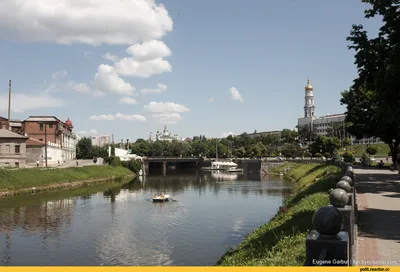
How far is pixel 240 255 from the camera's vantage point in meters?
18.6

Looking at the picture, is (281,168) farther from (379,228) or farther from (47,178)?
(379,228)

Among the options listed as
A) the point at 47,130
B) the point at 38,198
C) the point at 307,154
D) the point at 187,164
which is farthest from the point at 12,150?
the point at 307,154

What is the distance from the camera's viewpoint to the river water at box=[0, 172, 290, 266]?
82.9ft

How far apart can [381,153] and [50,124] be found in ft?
343

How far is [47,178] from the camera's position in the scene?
66688 mm

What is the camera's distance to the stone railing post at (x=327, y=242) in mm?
6535

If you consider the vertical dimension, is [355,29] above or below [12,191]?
above

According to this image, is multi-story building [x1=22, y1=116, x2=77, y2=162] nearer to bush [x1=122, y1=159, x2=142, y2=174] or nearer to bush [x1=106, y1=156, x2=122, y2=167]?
bush [x1=106, y1=156, x2=122, y2=167]

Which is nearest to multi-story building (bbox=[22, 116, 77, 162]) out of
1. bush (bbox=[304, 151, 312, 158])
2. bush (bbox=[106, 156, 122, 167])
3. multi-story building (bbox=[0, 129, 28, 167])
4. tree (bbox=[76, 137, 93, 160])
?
bush (bbox=[106, 156, 122, 167])

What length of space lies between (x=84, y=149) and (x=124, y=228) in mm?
121247

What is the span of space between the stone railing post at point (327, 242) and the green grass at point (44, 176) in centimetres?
5681

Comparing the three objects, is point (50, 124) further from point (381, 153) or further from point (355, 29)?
point (381, 153)

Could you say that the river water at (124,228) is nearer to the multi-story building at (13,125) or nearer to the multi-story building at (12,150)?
the multi-story building at (12,150)

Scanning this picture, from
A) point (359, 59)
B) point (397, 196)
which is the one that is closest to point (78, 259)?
point (397, 196)
